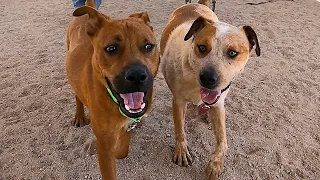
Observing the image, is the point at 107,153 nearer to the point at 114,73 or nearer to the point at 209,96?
the point at 114,73

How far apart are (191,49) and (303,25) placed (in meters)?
3.71

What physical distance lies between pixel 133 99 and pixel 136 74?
0.23 metres

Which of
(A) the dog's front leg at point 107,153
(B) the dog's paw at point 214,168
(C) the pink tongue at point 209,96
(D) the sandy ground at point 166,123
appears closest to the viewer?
(A) the dog's front leg at point 107,153

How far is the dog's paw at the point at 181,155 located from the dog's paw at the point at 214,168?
19 centimetres

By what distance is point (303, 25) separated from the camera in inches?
226

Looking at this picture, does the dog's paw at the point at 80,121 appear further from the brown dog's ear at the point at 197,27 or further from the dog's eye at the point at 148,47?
the dog's eye at the point at 148,47

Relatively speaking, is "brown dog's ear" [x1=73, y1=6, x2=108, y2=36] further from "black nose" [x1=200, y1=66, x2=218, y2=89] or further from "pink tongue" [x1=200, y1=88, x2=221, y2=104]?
"pink tongue" [x1=200, y1=88, x2=221, y2=104]

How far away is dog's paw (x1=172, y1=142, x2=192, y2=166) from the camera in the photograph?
2.93 metres

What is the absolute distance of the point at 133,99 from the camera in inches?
87.5

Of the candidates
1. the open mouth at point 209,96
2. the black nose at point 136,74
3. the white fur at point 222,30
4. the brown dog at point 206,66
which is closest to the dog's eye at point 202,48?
the brown dog at point 206,66

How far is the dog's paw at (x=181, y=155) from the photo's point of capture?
293cm

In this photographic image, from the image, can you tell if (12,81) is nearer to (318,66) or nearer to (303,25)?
(318,66)

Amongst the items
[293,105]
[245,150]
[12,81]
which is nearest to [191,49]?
[245,150]

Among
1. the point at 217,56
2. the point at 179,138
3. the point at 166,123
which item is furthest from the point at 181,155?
the point at 217,56
